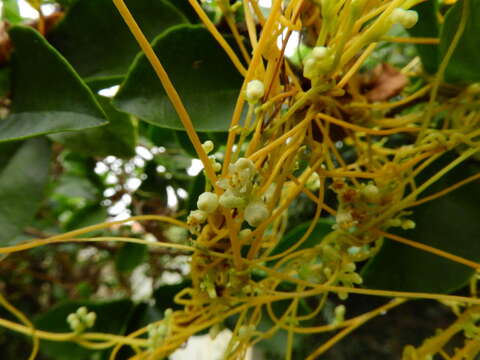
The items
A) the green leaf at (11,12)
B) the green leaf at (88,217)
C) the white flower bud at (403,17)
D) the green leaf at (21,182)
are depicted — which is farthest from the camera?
the green leaf at (88,217)

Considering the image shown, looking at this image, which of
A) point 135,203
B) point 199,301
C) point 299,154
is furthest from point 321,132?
point 135,203

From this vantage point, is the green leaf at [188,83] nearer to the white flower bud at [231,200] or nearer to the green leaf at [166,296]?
the white flower bud at [231,200]

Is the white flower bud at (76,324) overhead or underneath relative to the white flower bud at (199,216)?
underneath

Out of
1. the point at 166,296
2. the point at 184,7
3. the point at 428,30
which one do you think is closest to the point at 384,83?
the point at 428,30

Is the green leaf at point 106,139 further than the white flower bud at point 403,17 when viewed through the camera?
Yes

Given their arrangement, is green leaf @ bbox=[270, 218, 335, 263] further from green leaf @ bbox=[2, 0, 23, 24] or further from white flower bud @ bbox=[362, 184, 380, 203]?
green leaf @ bbox=[2, 0, 23, 24]

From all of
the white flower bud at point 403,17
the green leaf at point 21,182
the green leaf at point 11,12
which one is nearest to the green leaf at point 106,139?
the green leaf at point 21,182

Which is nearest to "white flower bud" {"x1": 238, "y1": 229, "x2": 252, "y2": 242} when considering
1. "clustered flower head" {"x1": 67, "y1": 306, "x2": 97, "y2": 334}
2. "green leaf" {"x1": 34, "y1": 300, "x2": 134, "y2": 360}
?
"clustered flower head" {"x1": 67, "y1": 306, "x2": 97, "y2": 334}
